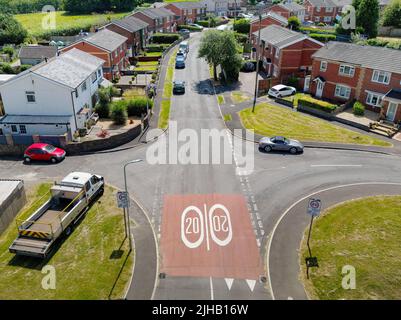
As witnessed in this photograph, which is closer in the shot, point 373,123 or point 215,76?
point 373,123

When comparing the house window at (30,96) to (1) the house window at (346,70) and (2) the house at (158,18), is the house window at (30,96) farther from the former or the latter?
(2) the house at (158,18)

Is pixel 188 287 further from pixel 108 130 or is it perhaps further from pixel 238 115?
pixel 238 115

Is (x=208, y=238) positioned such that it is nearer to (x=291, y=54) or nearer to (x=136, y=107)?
(x=136, y=107)

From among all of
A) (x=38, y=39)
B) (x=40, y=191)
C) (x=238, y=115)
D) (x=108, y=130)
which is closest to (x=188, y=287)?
(x=40, y=191)

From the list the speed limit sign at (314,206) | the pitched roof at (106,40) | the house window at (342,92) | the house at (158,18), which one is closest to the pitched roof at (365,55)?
the house window at (342,92)

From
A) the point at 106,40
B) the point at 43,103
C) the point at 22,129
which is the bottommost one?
the point at 22,129

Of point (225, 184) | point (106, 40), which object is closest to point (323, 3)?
point (106, 40)
